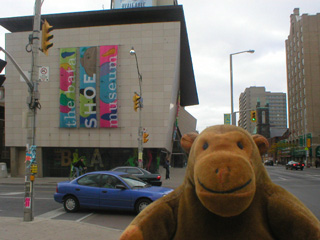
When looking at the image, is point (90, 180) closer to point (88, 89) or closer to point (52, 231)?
point (52, 231)

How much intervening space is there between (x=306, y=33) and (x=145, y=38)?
2378 inches

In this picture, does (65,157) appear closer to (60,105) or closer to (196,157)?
(60,105)

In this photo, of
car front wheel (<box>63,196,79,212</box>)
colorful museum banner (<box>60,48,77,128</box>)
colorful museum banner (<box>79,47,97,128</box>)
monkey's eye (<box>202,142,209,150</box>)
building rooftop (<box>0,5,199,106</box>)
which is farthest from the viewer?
building rooftop (<box>0,5,199,106</box>)

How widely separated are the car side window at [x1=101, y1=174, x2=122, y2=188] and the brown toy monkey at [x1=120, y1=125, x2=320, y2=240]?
25.3 feet

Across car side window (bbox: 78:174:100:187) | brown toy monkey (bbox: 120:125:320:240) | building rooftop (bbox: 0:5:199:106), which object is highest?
building rooftop (bbox: 0:5:199:106)

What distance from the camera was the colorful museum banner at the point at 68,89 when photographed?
28.4 m

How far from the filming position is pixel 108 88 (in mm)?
27656

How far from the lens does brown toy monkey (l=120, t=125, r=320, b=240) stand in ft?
6.95

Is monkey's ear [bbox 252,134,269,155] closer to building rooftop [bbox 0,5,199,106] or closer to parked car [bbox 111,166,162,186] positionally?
parked car [bbox 111,166,162,186]

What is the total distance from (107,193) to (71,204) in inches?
56.4

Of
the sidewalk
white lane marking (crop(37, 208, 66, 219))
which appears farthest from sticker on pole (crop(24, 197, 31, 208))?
white lane marking (crop(37, 208, 66, 219))

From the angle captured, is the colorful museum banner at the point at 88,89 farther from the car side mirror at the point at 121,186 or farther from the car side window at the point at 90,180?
the car side mirror at the point at 121,186

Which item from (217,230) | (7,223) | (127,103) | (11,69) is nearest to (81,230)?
(7,223)

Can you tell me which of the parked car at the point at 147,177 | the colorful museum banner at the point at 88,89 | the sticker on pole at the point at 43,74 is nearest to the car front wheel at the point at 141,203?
the sticker on pole at the point at 43,74
